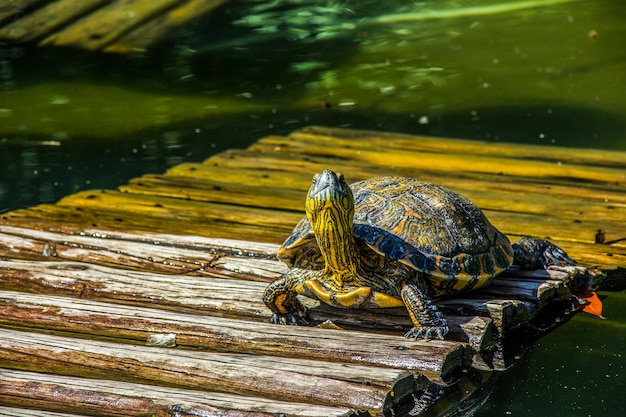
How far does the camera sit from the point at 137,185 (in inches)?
243

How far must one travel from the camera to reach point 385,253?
149 inches

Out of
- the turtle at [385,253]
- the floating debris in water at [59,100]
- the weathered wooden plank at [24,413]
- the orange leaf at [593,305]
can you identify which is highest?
the turtle at [385,253]

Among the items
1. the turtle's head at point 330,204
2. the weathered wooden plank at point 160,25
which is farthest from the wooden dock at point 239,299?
the weathered wooden plank at point 160,25

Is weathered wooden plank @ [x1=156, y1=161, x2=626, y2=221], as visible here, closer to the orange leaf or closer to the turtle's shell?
the orange leaf

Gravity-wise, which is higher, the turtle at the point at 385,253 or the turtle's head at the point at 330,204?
the turtle's head at the point at 330,204

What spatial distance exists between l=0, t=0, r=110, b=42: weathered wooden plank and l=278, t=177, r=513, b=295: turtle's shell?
8.15m

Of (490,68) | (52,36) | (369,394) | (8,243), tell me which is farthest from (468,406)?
(52,36)

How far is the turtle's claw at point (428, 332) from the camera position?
3684mm

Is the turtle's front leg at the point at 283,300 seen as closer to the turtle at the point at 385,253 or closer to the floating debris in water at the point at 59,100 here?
the turtle at the point at 385,253

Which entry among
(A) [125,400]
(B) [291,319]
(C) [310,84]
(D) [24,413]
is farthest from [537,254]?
(C) [310,84]

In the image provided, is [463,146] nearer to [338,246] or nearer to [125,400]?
[338,246]

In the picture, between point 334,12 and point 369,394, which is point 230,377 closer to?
point 369,394

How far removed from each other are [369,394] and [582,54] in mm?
7993

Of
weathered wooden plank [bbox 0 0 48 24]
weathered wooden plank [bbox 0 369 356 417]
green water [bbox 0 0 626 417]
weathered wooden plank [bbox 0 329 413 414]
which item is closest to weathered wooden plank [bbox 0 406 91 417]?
weathered wooden plank [bbox 0 369 356 417]
